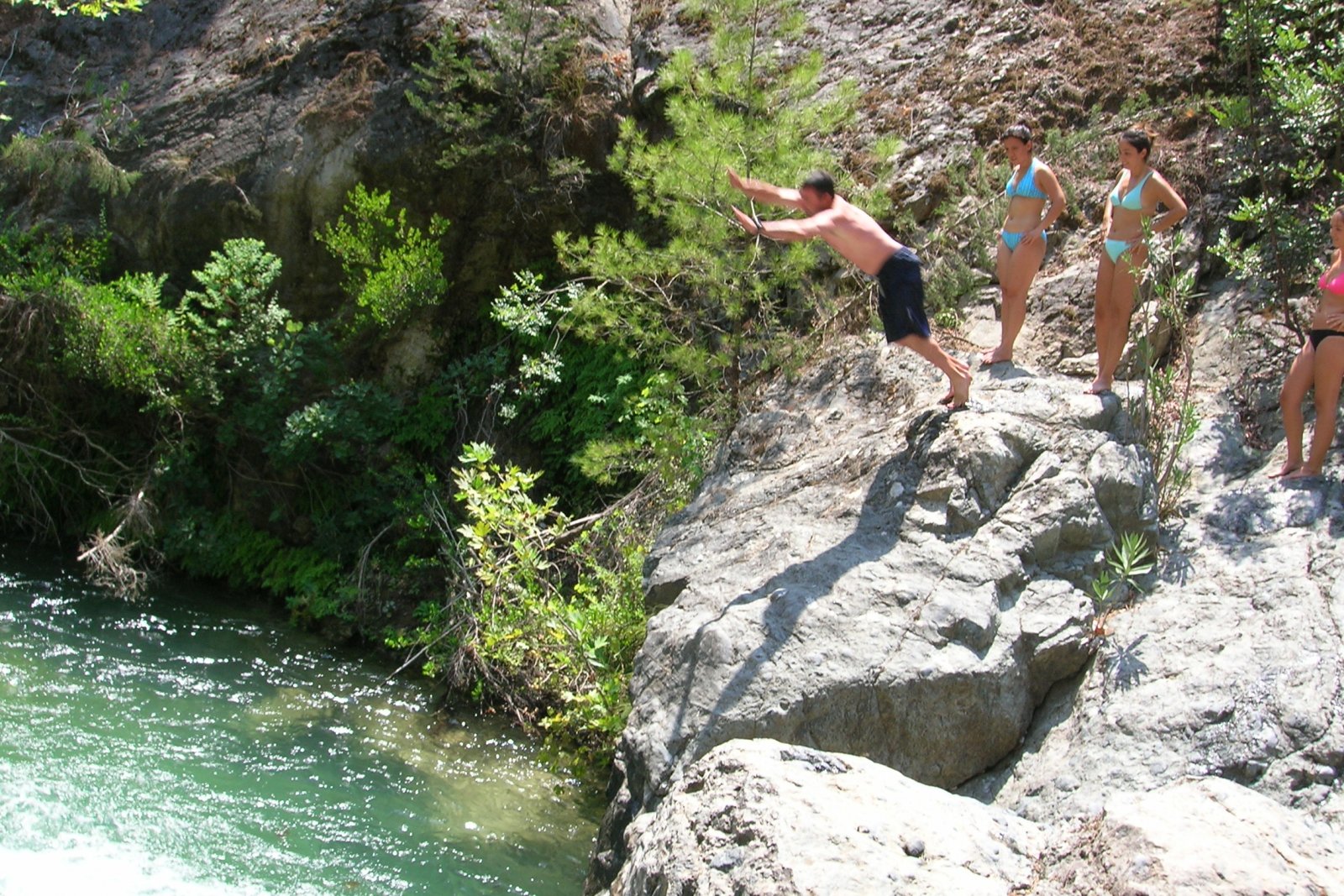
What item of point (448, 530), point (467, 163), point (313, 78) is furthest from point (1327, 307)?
point (313, 78)

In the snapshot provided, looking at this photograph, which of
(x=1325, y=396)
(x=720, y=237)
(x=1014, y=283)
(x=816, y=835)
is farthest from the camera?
(x=720, y=237)

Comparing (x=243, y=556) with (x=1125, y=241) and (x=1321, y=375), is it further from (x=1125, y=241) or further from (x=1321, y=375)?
(x=1321, y=375)

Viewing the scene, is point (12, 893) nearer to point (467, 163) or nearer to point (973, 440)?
point (973, 440)

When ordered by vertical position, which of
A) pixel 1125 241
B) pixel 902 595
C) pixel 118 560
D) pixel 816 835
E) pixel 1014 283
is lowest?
pixel 118 560

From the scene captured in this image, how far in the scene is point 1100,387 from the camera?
5.57 meters

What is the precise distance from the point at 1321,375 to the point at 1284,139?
2.38 metres

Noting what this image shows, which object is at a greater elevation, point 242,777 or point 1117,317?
point 1117,317

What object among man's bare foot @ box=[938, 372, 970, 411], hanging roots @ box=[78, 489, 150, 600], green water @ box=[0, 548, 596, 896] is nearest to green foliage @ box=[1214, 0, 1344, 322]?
man's bare foot @ box=[938, 372, 970, 411]

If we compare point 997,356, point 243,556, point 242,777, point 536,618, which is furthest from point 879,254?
point 243,556

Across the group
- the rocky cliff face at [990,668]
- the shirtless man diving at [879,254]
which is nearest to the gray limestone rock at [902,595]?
the rocky cliff face at [990,668]

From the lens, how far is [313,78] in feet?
34.7

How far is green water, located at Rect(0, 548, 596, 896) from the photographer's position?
203 inches

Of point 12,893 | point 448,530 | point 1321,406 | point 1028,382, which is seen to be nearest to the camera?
point 12,893

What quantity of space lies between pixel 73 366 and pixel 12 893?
610 centimetres
